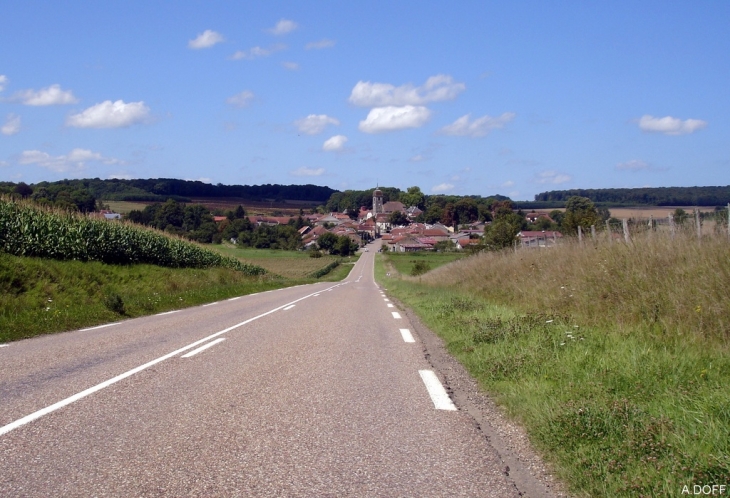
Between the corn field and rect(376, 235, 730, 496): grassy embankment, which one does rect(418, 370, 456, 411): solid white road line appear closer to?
rect(376, 235, 730, 496): grassy embankment

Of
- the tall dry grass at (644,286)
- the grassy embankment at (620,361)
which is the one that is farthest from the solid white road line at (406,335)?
the tall dry grass at (644,286)

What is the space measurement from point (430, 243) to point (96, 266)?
4255 inches

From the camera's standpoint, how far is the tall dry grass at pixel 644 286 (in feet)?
27.3

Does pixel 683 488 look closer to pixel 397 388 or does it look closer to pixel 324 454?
pixel 324 454

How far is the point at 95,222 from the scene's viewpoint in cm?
2709

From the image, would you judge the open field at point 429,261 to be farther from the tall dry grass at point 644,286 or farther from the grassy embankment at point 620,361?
the grassy embankment at point 620,361

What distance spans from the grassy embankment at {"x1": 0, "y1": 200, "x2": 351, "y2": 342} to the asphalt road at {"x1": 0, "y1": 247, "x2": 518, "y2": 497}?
17.4 feet

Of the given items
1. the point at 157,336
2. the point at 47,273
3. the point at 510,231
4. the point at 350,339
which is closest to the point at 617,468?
the point at 350,339

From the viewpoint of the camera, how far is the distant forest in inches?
869

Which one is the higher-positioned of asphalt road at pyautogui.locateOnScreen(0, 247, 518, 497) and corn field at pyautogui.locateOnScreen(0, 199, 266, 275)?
corn field at pyautogui.locateOnScreen(0, 199, 266, 275)

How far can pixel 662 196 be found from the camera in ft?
98.5

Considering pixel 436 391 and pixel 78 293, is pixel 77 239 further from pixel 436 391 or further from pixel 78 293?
pixel 436 391

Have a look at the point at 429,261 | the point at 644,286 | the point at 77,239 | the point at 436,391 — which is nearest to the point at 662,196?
the point at 644,286

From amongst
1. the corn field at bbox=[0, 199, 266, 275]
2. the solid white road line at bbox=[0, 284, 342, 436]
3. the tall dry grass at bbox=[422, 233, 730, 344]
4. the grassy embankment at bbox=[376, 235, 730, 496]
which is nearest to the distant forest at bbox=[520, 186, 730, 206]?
the tall dry grass at bbox=[422, 233, 730, 344]
